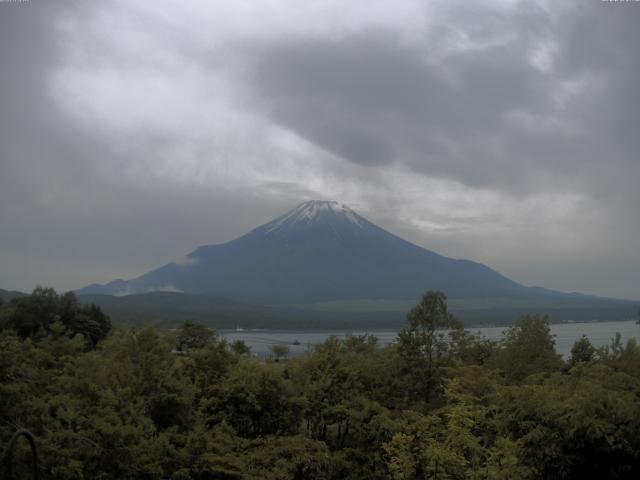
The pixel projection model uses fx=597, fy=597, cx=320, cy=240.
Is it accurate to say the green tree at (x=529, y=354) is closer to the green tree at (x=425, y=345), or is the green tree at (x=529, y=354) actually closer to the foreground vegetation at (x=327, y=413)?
the foreground vegetation at (x=327, y=413)

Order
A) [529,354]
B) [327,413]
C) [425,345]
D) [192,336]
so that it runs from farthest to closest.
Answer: [192,336], [529,354], [425,345], [327,413]

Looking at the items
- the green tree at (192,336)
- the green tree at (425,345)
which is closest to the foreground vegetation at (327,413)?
the green tree at (425,345)

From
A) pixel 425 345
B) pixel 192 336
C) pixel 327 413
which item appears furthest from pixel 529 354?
pixel 192 336

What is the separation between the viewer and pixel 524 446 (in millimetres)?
11117

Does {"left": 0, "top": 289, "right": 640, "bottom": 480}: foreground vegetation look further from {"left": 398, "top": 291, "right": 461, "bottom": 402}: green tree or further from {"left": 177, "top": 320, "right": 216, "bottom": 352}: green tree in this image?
{"left": 177, "top": 320, "right": 216, "bottom": 352}: green tree

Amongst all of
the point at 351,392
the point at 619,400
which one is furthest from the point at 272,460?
the point at 619,400

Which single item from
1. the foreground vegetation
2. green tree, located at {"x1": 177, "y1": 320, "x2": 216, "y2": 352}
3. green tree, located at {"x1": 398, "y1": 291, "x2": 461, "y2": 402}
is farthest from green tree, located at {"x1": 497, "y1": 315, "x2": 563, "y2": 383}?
green tree, located at {"x1": 177, "y1": 320, "x2": 216, "y2": 352}

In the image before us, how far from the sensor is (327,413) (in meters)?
17.5

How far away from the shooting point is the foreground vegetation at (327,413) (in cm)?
1109

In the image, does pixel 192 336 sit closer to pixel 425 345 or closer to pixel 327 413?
pixel 425 345

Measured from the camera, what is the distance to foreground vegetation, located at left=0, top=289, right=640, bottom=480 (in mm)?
11086

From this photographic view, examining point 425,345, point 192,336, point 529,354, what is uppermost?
point 425,345

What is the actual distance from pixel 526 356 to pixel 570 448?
12457 mm

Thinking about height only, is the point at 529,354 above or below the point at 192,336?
above
